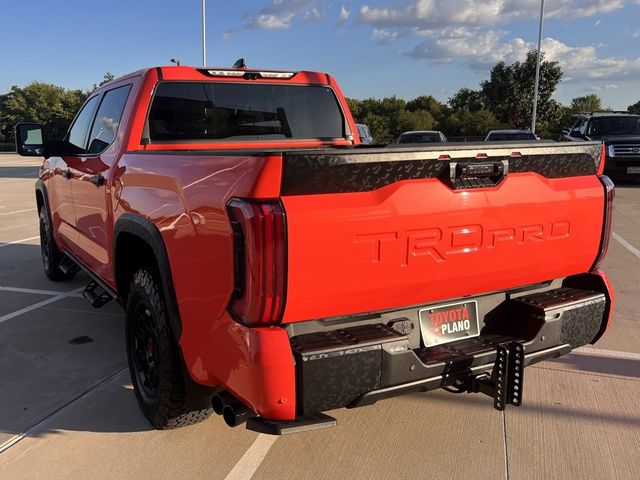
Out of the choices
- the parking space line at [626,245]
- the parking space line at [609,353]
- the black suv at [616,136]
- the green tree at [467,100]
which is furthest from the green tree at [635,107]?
the parking space line at [609,353]

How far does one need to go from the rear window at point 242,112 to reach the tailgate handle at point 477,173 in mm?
2249

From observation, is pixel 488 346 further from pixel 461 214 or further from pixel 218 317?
pixel 218 317

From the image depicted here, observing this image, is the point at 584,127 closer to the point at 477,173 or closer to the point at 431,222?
the point at 477,173

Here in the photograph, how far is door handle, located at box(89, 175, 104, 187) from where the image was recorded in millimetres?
3836

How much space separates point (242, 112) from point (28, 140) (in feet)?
8.20

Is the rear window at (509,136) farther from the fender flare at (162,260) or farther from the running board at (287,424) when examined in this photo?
the running board at (287,424)

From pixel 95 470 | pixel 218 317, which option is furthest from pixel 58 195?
pixel 218 317

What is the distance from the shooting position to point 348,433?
3146 millimetres

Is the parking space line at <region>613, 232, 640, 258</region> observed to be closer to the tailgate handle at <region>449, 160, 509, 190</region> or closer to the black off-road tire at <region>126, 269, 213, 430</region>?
the tailgate handle at <region>449, 160, 509, 190</region>

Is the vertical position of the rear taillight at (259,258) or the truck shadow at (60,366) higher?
the rear taillight at (259,258)

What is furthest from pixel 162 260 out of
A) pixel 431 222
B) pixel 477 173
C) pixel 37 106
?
pixel 37 106

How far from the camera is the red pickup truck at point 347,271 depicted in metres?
2.15

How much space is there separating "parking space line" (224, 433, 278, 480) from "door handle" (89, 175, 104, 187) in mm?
2019

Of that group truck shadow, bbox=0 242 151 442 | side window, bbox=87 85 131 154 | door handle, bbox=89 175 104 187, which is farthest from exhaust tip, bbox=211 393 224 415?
side window, bbox=87 85 131 154
